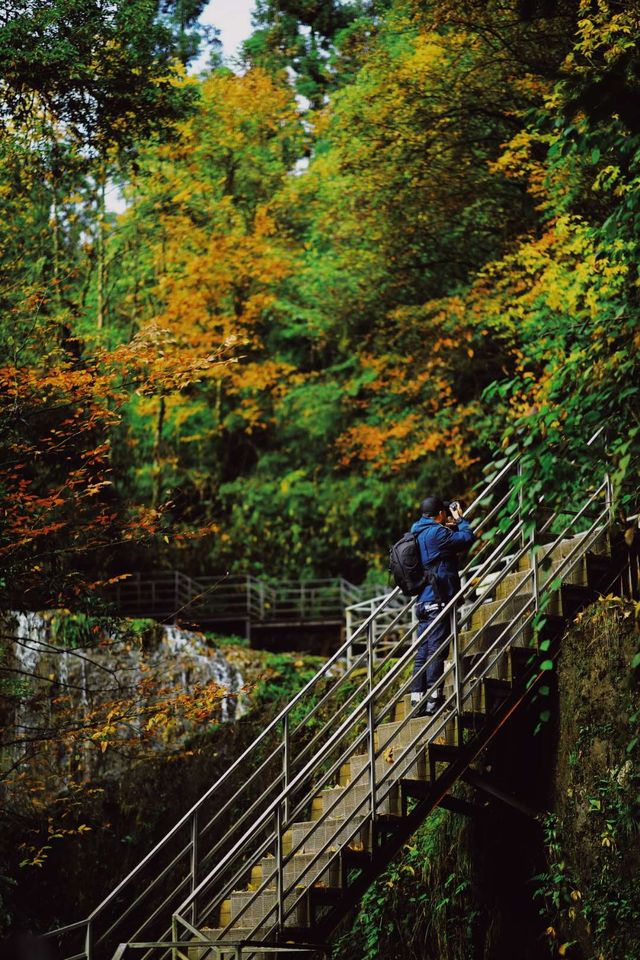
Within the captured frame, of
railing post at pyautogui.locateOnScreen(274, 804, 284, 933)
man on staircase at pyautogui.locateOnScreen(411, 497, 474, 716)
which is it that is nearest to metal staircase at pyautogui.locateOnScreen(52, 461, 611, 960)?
railing post at pyautogui.locateOnScreen(274, 804, 284, 933)

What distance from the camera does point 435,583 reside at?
10297 mm

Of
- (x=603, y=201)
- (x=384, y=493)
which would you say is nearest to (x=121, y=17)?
(x=603, y=201)

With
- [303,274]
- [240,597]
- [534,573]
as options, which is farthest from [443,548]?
[240,597]

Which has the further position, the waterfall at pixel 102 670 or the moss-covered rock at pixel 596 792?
the waterfall at pixel 102 670

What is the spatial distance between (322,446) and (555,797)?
62.6ft

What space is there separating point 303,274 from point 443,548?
18.5 m

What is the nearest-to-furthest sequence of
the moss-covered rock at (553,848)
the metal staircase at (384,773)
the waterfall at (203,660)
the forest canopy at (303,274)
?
1. the metal staircase at (384,773)
2. the moss-covered rock at (553,848)
3. the forest canopy at (303,274)
4. the waterfall at (203,660)

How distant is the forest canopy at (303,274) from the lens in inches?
470

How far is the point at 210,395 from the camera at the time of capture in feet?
102

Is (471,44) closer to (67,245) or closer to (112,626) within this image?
(67,245)

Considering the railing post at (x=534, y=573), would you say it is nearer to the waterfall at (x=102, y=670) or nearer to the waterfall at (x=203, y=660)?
the waterfall at (x=102, y=670)

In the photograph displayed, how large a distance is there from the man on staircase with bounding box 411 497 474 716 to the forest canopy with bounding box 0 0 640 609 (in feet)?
3.17

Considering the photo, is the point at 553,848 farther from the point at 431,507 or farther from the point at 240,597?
the point at 240,597

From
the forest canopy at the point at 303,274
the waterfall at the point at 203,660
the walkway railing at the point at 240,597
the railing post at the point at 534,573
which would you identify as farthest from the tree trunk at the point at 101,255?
the railing post at the point at 534,573
